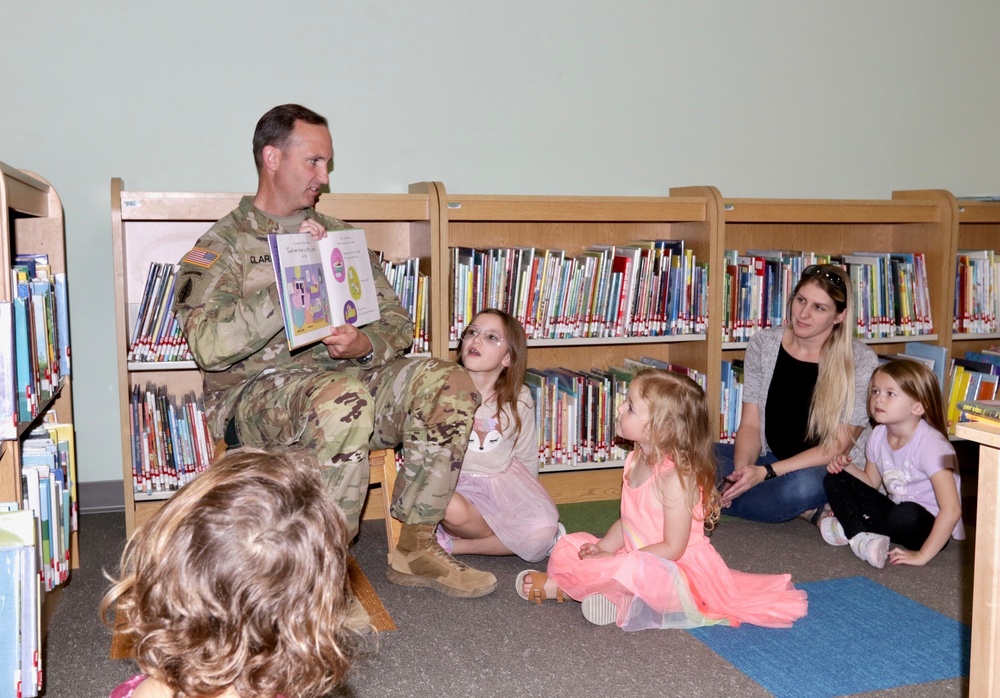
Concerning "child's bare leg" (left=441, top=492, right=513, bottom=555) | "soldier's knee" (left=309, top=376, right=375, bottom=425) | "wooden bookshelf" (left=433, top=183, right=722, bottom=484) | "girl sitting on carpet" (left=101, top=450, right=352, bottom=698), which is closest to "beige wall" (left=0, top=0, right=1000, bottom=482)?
"wooden bookshelf" (left=433, top=183, right=722, bottom=484)

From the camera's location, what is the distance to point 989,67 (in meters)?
4.67

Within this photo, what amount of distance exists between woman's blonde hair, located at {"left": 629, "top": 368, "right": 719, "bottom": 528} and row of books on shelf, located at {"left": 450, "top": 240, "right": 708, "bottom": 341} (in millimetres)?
1031

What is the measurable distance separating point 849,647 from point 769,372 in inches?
56.1

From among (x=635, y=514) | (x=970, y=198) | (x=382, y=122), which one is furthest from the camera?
(x=970, y=198)

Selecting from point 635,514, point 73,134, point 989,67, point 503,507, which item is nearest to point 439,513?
point 503,507

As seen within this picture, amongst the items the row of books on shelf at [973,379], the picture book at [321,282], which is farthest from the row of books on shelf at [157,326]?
the row of books on shelf at [973,379]

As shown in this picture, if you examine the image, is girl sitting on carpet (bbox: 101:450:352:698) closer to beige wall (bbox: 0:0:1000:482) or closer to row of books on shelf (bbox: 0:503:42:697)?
row of books on shelf (bbox: 0:503:42:697)

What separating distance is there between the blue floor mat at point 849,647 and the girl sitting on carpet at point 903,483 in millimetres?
390

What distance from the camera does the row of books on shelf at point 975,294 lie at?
4.30 metres

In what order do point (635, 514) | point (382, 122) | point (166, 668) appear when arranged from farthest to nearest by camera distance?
point (382, 122) → point (635, 514) → point (166, 668)

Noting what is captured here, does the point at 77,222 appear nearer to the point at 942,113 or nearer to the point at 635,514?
the point at 635,514

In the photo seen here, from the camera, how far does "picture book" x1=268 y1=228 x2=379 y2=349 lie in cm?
275

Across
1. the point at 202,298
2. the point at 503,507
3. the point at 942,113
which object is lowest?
the point at 503,507

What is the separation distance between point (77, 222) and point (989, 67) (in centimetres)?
424
